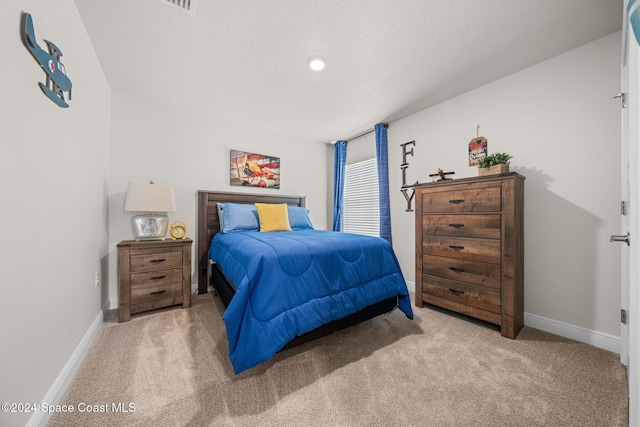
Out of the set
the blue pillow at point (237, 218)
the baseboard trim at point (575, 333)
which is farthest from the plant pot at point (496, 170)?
the blue pillow at point (237, 218)

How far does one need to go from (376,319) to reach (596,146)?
7.56 feet

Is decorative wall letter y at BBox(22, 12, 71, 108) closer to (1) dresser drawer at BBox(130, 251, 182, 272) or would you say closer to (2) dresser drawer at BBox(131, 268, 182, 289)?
(1) dresser drawer at BBox(130, 251, 182, 272)

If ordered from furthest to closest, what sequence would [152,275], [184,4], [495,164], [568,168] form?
[152,275]
[495,164]
[568,168]
[184,4]

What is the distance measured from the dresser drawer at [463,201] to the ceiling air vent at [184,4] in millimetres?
2484

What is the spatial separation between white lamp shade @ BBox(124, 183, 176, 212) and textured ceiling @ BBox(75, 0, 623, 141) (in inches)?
44.0

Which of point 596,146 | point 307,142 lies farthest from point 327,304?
point 307,142

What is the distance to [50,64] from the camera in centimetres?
119

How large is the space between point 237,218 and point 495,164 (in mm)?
2807

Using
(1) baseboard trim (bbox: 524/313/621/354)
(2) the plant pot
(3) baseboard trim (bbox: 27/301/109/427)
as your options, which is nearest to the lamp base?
(3) baseboard trim (bbox: 27/301/109/427)

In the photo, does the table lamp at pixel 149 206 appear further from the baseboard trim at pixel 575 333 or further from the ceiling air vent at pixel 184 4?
the baseboard trim at pixel 575 333

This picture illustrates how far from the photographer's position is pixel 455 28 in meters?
1.70

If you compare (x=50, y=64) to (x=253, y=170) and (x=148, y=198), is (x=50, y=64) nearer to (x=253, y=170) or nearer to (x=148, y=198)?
(x=148, y=198)

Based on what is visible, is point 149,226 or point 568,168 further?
point 149,226

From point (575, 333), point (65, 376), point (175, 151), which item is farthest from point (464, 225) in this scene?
point (175, 151)
